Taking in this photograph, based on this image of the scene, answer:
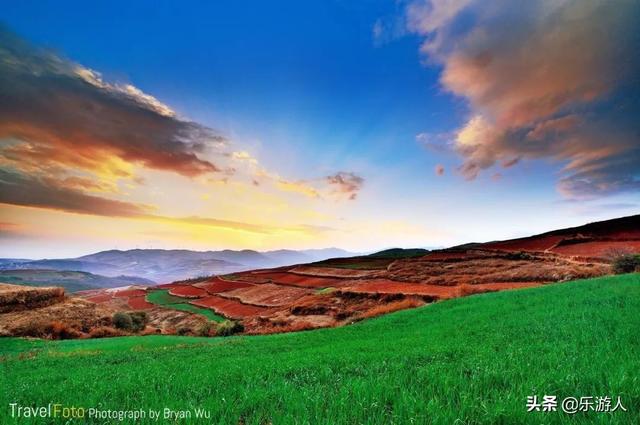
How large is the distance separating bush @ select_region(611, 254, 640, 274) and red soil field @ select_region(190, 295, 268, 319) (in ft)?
134

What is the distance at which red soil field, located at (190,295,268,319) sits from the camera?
46719mm

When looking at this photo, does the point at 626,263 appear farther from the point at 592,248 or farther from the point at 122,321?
the point at 122,321

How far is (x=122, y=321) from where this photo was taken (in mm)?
38312

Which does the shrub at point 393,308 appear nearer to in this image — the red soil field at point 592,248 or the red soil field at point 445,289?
the red soil field at point 445,289

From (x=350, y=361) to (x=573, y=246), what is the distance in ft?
199

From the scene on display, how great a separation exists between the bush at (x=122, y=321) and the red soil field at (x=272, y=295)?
18.9m

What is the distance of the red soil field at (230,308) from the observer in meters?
46.7

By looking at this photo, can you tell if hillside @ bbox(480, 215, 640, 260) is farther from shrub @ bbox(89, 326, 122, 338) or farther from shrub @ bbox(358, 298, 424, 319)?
shrub @ bbox(89, 326, 122, 338)

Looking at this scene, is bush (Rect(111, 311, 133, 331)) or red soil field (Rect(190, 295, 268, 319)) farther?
red soil field (Rect(190, 295, 268, 319))

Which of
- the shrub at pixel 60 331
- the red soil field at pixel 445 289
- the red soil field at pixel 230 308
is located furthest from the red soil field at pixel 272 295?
the shrub at pixel 60 331

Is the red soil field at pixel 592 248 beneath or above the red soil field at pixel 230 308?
above

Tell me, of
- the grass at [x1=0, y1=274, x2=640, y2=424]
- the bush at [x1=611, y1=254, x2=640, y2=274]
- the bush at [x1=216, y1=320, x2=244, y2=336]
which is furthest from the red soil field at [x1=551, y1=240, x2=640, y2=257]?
the bush at [x1=216, y1=320, x2=244, y2=336]

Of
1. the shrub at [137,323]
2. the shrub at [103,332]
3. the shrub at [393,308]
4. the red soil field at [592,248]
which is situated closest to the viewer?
the shrub at [393,308]

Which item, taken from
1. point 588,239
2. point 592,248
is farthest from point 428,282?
point 588,239
